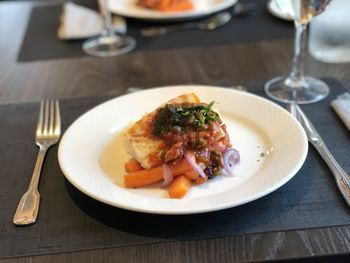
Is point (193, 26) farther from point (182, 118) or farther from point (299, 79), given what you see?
point (182, 118)

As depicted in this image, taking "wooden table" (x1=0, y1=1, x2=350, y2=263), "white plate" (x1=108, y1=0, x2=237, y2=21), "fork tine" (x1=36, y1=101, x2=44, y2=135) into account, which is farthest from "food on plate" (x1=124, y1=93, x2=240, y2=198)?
"white plate" (x1=108, y1=0, x2=237, y2=21)

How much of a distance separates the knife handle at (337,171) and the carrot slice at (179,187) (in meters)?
0.28

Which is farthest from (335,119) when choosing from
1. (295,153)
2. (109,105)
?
(109,105)

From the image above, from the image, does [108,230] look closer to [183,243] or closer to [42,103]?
[183,243]

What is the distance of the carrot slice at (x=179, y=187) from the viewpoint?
0.89 metres

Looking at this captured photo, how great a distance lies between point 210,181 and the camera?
940 mm

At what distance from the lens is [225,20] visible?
5.79 feet

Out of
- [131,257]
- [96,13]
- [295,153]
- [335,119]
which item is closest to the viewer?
[131,257]

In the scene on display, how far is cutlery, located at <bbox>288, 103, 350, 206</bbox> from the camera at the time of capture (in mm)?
914

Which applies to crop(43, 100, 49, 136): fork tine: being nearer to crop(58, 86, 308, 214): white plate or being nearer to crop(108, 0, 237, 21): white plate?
crop(58, 86, 308, 214): white plate

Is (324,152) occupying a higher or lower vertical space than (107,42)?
higher

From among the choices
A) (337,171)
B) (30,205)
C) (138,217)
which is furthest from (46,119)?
(337,171)

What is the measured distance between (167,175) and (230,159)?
0.14 meters

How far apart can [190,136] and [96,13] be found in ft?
3.54
